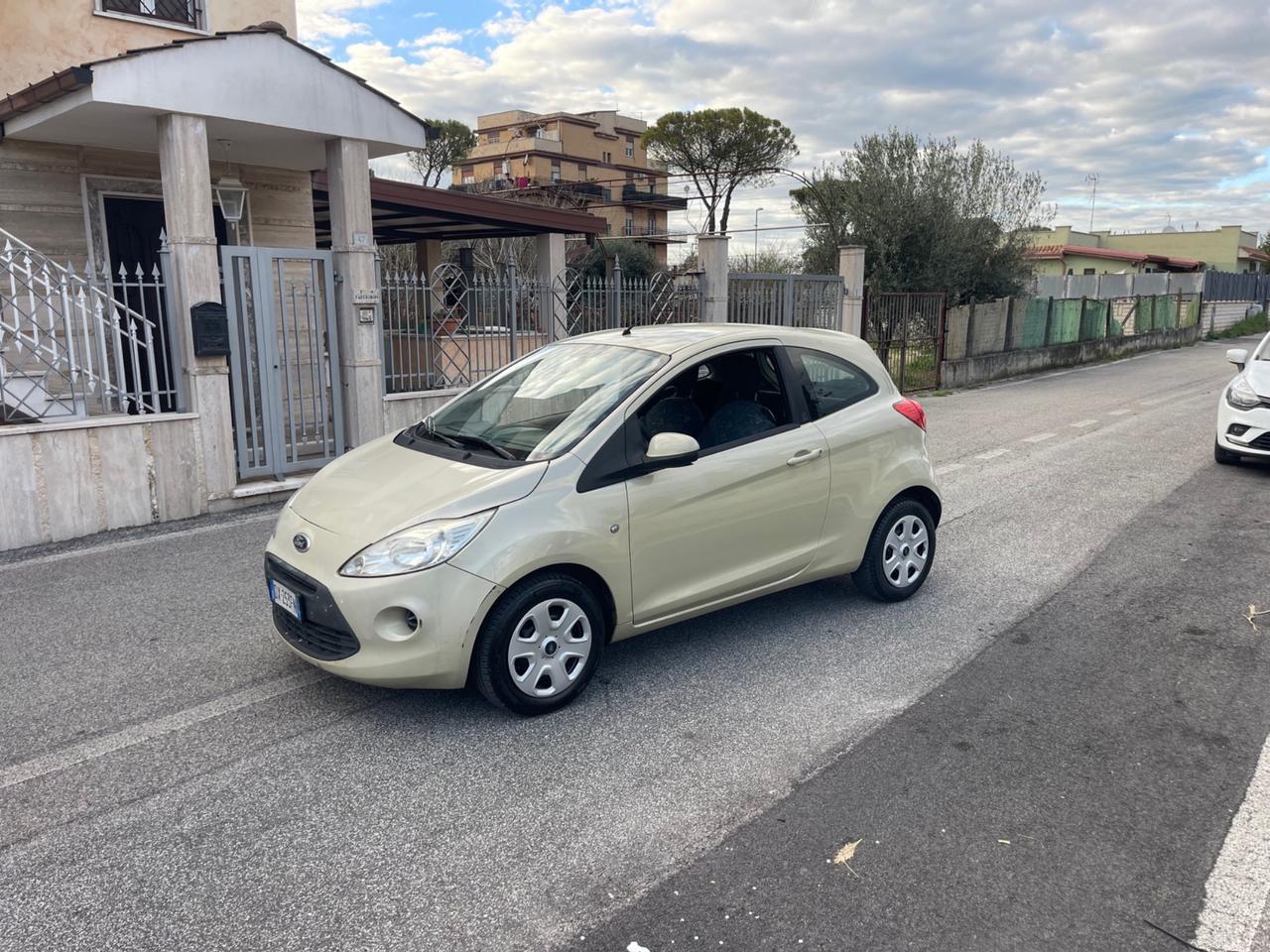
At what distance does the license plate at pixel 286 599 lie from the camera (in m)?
3.75

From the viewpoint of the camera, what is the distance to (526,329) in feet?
34.1

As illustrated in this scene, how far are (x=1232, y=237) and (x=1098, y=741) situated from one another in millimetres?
65270

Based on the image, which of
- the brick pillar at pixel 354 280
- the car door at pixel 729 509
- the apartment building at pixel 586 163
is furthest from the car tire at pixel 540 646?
the apartment building at pixel 586 163

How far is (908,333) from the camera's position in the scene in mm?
15992

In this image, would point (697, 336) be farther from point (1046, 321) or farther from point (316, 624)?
point (1046, 321)

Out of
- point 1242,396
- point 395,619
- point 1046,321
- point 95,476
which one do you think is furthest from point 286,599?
point 1046,321

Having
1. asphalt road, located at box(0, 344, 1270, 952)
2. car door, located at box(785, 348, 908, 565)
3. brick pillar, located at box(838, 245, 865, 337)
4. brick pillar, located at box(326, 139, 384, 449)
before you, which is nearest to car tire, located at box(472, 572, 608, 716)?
asphalt road, located at box(0, 344, 1270, 952)

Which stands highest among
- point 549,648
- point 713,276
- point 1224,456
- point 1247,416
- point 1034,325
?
point 713,276

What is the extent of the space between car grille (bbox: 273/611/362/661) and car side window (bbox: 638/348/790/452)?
1.70 meters

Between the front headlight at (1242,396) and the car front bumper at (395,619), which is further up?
the front headlight at (1242,396)

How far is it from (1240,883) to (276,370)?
7.82 meters

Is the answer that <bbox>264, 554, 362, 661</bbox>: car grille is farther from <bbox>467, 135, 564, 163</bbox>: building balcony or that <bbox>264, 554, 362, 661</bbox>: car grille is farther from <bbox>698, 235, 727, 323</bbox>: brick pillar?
<bbox>467, 135, 564, 163</bbox>: building balcony

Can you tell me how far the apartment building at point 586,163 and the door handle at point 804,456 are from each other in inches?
2466

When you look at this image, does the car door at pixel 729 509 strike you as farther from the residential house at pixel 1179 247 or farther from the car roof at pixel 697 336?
the residential house at pixel 1179 247
